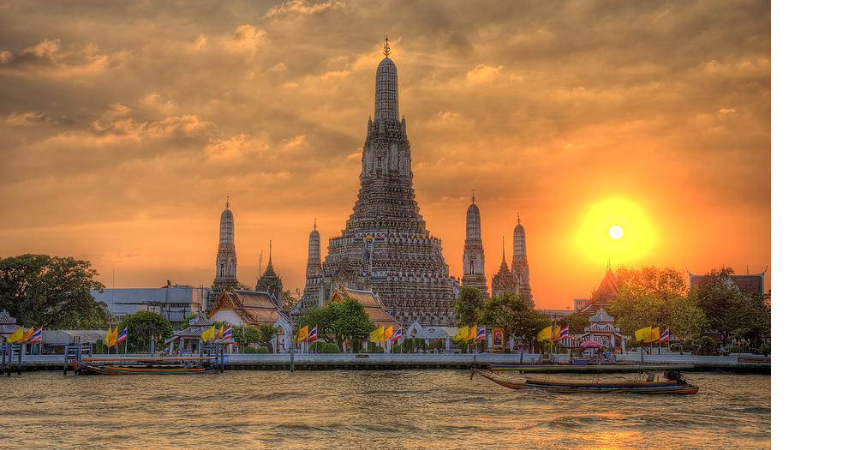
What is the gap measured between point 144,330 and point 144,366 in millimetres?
9219

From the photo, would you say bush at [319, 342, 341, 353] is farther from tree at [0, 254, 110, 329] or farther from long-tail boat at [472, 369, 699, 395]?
long-tail boat at [472, 369, 699, 395]

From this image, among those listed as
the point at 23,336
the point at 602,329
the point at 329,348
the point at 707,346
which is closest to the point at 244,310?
the point at 329,348

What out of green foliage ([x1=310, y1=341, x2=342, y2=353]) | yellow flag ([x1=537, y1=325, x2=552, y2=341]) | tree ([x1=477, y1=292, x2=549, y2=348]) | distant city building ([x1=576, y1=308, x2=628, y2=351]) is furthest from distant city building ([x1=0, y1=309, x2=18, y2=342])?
distant city building ([x1=576, y1=308, x2=628, y2=351])

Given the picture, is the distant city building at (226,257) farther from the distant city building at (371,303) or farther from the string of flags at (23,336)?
the string of flags at (23,336)

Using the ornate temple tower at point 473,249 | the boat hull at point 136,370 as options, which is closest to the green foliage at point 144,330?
the boat hull at point 136,370

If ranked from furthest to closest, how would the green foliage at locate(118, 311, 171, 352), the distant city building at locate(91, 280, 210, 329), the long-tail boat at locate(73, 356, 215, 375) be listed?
the distant city building at locate(91, 280, 210, 329) → the green foliage at locate(118, 311, 171, 352) → the long-tail boat at locate(73, 356, 215, 375)

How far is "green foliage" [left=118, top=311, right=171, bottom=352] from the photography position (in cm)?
5406

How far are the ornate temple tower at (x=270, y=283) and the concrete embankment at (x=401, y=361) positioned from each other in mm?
38746

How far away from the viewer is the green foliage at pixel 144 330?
177ft

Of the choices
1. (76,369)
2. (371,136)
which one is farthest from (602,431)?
(371,136)

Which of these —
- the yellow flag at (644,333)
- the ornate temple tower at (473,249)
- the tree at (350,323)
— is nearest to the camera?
the yellow flag at (644,333)

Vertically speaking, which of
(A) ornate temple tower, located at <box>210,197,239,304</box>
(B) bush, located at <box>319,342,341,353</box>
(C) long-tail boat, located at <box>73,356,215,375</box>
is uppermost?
(A) ornate temple tower, located at <box>210,197,239,304</box>

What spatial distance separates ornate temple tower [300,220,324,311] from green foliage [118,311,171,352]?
1841 cm
